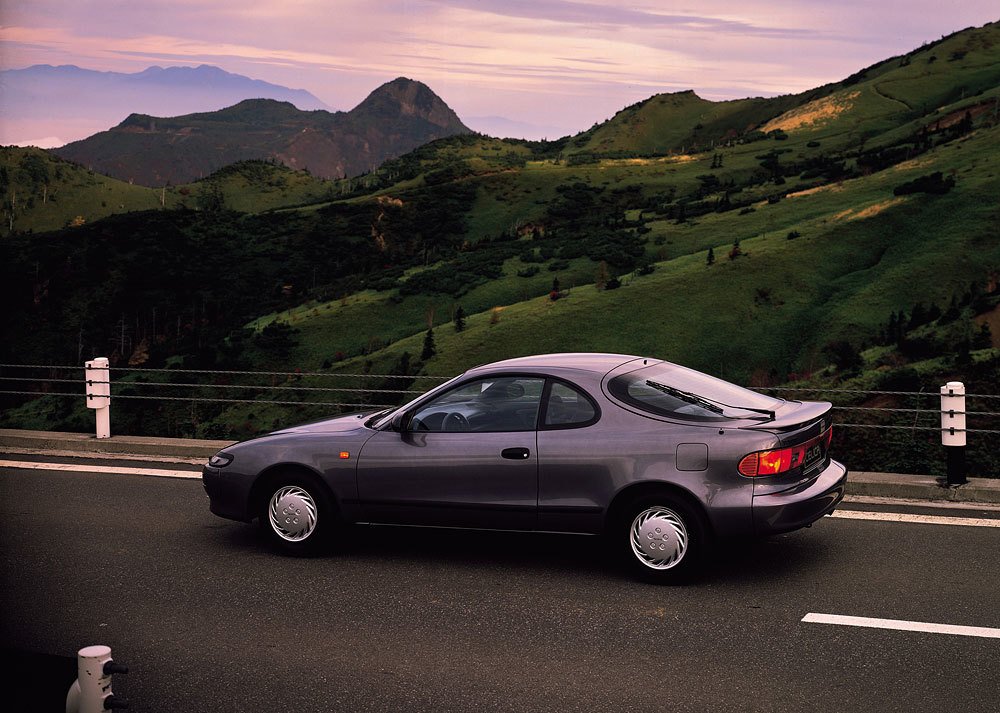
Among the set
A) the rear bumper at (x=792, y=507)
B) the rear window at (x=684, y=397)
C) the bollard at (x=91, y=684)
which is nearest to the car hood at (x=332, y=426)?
the rear window at (x=684, y=397)

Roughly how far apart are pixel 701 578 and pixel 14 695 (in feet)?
16.7

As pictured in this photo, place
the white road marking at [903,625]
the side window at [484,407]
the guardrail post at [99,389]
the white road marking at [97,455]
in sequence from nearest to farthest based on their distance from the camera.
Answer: the white road marking at [903,625] → the side window at [484,407] → the white road marking at [97,455] → the guardrail post at [99,389]

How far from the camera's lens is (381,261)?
147 metres

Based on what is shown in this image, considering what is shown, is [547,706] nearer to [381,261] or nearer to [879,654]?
[879,654]

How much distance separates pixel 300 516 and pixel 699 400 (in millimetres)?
A: 3048

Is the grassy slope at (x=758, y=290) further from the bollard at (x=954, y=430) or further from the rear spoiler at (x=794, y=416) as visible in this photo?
the rear spoiler at (x=794, y=416)

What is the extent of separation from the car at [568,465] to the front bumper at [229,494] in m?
0.01

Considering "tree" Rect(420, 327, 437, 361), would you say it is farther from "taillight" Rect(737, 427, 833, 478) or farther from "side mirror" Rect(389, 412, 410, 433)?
"taillight" Rect(737, 427, 833, 478)

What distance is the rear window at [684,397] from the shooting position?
7824 millimetres

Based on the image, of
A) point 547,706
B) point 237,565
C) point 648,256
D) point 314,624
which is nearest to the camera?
point 547,706

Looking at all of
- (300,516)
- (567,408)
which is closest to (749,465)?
(567,408)

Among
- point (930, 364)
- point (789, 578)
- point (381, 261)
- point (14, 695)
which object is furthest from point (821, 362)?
point (381, 261)

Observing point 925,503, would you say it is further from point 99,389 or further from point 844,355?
point 844,355

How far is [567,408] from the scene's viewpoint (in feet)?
26.2
